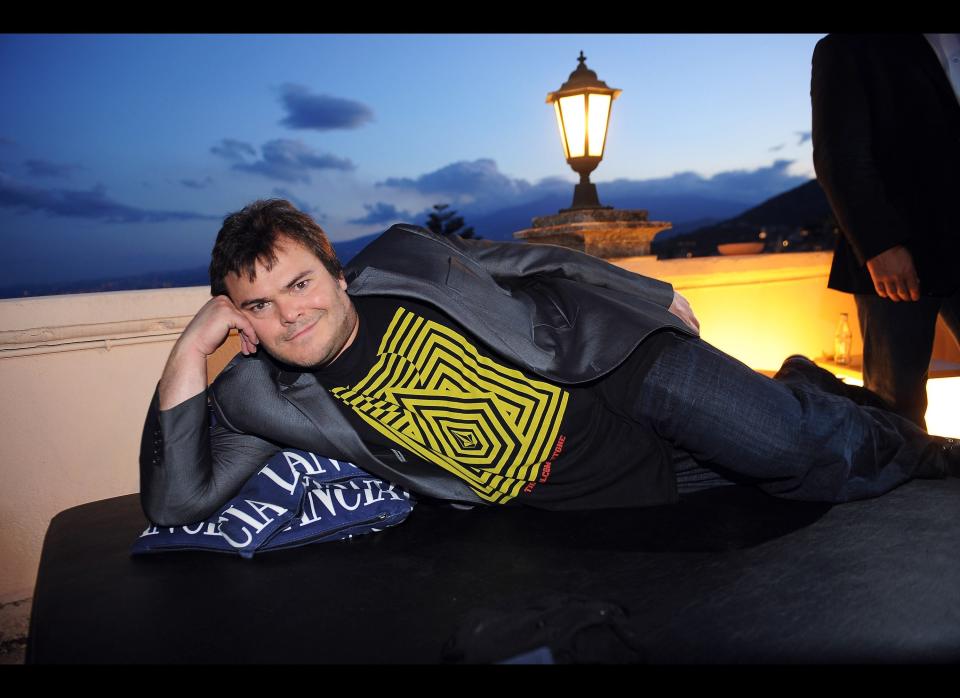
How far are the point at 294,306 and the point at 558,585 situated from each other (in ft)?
2.60

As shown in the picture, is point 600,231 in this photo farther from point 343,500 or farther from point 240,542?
point 240,542

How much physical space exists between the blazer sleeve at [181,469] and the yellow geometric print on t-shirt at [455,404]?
313mm

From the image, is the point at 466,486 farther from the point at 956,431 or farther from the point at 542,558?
the point at 956,431

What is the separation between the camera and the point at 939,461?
166 centimetres

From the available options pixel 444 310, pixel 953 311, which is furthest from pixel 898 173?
pixel 444 310

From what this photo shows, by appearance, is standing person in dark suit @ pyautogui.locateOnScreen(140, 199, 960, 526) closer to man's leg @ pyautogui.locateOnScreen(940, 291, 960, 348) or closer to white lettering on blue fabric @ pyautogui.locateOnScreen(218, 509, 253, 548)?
white lettering on blue fabric @ pyautogui.locateOnScreen(218, 509, 253, 548)

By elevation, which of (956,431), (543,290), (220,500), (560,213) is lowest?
(956,431)

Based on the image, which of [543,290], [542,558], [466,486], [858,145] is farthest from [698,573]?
[858,145]

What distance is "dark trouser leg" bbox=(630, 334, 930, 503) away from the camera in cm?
154

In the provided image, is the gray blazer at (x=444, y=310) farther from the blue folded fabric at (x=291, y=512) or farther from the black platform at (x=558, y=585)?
the black platform at (x=558, y=585)

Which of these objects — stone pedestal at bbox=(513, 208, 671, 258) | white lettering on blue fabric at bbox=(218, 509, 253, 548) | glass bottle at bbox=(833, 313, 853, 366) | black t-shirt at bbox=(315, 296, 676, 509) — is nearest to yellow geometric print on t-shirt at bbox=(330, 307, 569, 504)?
black t-shirt at bbox=(315, 296, 676, 509)
